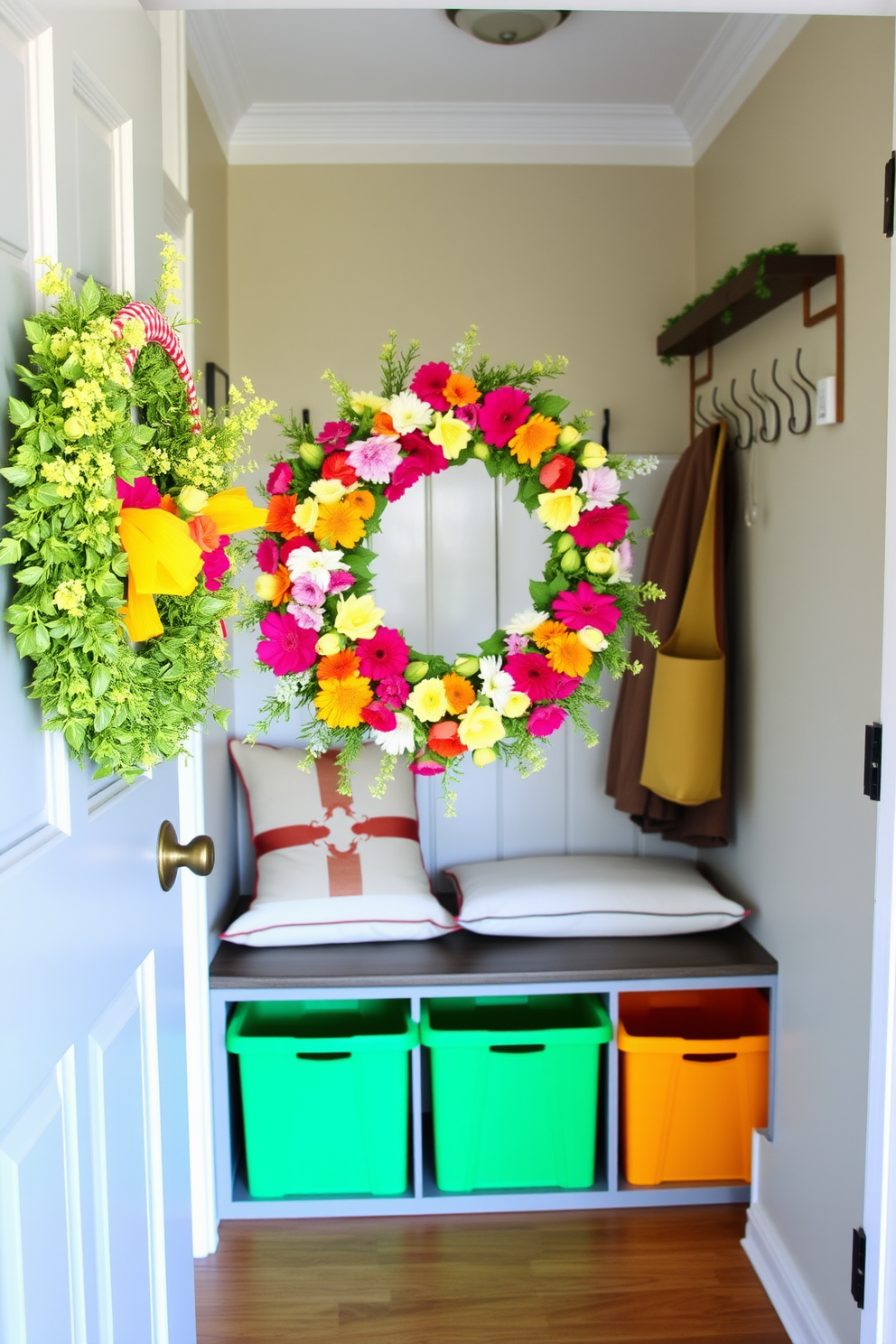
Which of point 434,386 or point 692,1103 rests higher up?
point 434,386

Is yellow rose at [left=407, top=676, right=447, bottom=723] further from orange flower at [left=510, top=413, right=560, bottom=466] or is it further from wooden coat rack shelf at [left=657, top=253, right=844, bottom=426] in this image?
wooden coat rack shelf at [left=657, top=253, right=844, bottom=426]

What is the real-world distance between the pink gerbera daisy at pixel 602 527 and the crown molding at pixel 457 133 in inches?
63.6

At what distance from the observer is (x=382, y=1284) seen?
2242mm

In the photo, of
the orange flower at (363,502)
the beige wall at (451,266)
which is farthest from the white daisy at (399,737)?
the beige wall at (451,266)

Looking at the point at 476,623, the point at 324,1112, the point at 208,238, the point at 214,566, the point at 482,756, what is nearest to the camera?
the point at 214,566

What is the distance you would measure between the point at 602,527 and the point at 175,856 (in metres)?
0.87

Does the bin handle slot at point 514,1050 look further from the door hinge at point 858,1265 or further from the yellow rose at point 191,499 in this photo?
the yellow rose at point 191,499

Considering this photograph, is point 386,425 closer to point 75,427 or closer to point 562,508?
point 562,508

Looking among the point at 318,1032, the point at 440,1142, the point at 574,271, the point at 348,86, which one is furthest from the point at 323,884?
the point at 348,86

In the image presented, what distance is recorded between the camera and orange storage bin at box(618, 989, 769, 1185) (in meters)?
2.45

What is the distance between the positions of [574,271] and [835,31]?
1060mm

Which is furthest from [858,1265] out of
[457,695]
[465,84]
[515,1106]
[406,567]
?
[465,84]

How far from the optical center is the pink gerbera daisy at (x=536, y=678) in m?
1.73

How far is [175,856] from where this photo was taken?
125 cm
